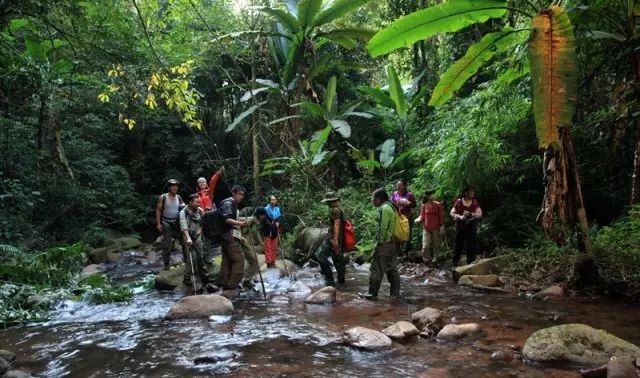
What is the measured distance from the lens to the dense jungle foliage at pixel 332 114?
5.96 meters

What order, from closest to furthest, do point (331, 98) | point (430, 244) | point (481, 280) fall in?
1. point (481, 280)
2. point (430, 244)
3. point (331, 98)

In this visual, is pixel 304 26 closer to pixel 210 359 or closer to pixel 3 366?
pixel 210 359

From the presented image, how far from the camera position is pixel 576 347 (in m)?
4.28

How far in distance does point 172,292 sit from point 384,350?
4.91m

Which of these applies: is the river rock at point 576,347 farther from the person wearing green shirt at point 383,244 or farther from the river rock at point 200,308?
the river rock at point 200,308

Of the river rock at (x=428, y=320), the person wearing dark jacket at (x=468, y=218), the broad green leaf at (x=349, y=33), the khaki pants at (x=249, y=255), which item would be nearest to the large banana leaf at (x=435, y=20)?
the person wearing dark jacket at (x=468, y=218)

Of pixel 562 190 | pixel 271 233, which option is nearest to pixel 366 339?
pixel 562 190

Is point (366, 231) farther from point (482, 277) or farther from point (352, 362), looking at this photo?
point (352, 362)

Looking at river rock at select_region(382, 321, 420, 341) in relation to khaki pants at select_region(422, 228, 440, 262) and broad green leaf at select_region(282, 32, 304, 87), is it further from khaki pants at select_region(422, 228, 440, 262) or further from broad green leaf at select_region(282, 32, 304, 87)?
broad green leaf at select_region(282, 32, 304, 87)

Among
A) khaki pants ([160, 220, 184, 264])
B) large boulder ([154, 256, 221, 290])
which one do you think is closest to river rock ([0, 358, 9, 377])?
large boulder ([154, 256, 221, 290])

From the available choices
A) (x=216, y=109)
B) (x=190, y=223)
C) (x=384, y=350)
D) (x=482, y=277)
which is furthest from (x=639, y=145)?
(x=216, y=109)

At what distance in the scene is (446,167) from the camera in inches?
387

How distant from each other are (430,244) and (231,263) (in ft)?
13.5

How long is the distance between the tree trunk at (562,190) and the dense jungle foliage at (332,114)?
0.11 feet
